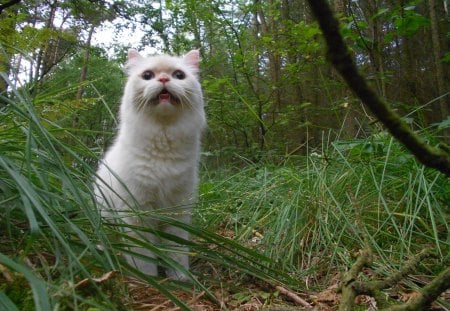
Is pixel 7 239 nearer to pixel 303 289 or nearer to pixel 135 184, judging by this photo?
pixel 135 184

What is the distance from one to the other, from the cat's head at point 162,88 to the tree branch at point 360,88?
1.85m

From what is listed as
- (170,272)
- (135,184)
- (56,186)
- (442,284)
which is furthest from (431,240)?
(56,186)

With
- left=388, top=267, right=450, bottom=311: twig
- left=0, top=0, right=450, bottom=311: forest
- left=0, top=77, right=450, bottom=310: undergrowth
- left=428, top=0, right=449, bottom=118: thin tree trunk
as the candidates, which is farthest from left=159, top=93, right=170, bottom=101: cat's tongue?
left=428, top=0, right=449, bottom=118: thin tree trunk

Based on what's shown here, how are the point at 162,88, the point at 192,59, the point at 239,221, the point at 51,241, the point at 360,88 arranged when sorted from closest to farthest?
the point at 360,88, the point at 51,241, the point at 162,88, the point at 239,221, the point at 192,59

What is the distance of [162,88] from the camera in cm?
242

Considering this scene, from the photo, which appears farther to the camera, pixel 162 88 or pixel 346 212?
pixel 162 88

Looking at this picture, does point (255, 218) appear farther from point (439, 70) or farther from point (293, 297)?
point (439, 70)

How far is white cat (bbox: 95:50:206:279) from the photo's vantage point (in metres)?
2.20

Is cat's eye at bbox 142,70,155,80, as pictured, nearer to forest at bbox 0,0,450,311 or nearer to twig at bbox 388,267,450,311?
forest at bbox 0,0,450,311

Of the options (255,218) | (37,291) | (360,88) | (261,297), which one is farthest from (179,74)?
(360,88)

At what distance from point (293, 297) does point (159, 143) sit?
3.77ft

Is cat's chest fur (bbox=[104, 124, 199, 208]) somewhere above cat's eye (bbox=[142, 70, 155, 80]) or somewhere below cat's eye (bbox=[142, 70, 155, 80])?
below

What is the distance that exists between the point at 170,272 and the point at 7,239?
113 centimetres

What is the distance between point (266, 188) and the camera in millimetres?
2887
